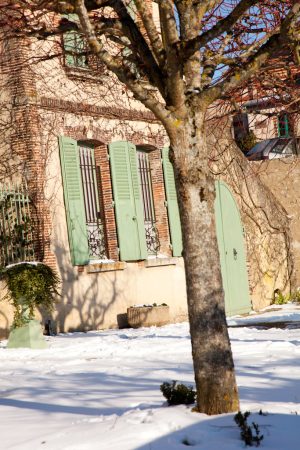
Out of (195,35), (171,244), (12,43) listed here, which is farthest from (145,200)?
(195,35)

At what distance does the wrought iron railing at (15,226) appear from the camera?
45.2 feet

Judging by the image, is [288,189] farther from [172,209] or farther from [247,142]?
[172,209]

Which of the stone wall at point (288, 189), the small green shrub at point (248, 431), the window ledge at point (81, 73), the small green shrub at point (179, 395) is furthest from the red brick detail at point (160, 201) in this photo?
the small green shrub at point (248, 431)

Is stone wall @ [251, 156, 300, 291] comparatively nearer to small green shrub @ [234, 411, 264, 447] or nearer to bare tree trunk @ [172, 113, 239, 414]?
bare tree trunk @ [172, 113, 239, 414]

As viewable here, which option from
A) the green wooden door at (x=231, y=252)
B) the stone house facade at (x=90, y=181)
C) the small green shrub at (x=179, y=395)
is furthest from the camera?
the green wooden door at (x=231, y=252)

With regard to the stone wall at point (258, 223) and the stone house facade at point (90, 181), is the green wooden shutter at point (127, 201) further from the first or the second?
the stone wall at point (258, 223)

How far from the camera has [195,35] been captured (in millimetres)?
6582

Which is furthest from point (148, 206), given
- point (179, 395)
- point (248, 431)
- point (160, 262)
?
point (248, 431)

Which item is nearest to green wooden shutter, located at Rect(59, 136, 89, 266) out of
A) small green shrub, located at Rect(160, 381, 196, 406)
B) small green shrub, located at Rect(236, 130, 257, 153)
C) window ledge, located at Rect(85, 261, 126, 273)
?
window ledge, located at Rect(85, 261, 126, 273)

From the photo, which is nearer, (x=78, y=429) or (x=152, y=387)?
(x=78, y=429)

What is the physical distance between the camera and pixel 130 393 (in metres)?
7.72

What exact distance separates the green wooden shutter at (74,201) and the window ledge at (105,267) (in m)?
0.14

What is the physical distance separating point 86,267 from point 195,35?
8826mm

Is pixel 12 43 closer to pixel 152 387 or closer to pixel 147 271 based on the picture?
pixel 147 271
